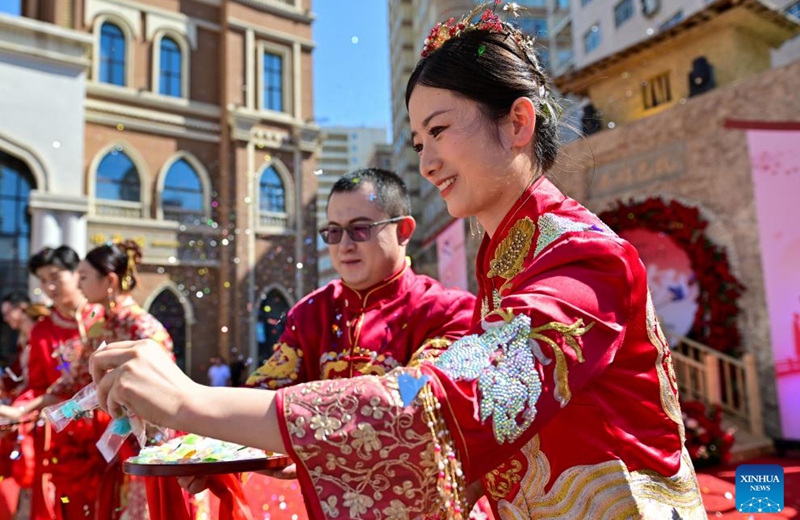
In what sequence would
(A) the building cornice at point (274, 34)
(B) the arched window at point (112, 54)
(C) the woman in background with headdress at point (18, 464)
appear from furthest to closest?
(A) the building cornice at point (274, 34) → (B) the arched window at point (112, 54) → (C) the woman in background with headdress at point (18, 464)

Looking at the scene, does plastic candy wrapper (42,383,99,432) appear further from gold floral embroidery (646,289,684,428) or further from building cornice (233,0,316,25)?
building cornice (233,0,316,25)

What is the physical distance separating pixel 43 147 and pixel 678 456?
499 inches

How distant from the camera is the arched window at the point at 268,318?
13891 millimetres

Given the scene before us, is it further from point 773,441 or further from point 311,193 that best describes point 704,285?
point 311,193

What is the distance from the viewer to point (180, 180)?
47.5ft

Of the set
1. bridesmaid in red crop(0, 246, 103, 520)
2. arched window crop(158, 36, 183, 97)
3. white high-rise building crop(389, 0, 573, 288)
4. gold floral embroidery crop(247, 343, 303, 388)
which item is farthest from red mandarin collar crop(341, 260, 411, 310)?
arched window crop(158, 36, 183, 97)

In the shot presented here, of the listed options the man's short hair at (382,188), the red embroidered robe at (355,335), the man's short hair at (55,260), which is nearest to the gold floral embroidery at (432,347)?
the red embroidered robe at (355,335)

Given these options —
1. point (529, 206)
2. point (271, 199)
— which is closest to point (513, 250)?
point (529, 206)

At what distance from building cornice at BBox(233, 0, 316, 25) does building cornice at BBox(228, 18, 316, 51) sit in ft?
1.79

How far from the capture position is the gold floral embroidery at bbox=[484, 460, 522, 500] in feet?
3.34

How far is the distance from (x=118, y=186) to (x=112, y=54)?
327 centimetres

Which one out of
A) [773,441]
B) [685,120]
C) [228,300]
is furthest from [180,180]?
[773,441]

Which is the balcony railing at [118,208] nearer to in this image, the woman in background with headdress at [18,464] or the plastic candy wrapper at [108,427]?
the woman in background with headdress at [18,464]

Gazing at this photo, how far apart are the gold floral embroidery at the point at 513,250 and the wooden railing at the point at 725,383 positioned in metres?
5.75
